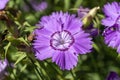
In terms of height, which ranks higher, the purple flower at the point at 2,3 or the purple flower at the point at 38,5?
the purple flower at the point at 2,3

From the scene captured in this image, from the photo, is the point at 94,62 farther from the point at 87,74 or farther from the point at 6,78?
the point at 6,78

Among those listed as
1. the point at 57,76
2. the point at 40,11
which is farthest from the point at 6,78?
the point at 40,11

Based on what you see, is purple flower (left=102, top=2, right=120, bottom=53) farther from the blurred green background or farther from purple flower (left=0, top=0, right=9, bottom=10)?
purple flower (left=0, top=0, right=9, bottom=10)

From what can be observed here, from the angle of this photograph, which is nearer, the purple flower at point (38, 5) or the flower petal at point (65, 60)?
the flower petal at point (65, 60)

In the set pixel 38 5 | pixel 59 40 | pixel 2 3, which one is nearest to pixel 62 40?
pixel 59 40

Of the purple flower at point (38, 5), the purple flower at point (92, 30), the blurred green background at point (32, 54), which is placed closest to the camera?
the blurred green background at point (32, 54)

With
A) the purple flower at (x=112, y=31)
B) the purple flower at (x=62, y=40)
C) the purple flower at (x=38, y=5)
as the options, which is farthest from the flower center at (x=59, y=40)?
the purple flower at (x=38, y=5)

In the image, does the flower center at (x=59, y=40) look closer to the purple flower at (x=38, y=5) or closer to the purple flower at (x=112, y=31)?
the purple flower at (x=112, y=31)

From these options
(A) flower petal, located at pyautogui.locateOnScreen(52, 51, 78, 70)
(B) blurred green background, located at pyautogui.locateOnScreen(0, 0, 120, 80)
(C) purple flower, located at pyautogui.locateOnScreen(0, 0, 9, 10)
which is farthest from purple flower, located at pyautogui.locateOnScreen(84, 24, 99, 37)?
(C) purple flower, located at pyautogui.locateOnScreen(0, 0, 9, 10)
